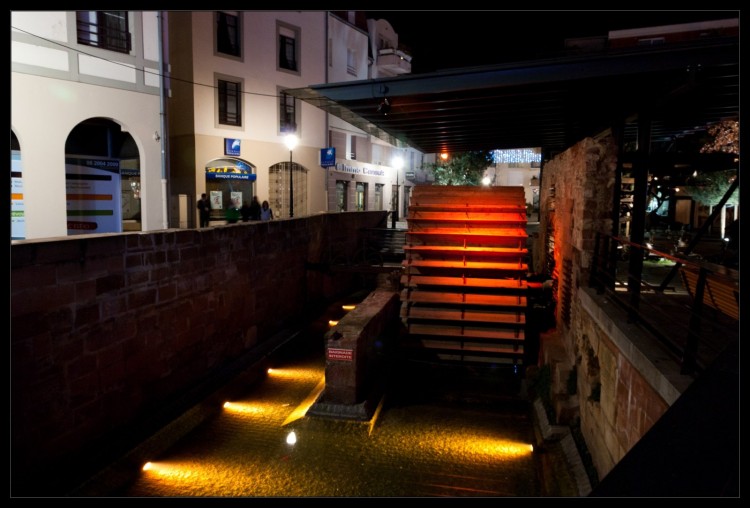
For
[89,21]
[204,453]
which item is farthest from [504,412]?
[89,21]

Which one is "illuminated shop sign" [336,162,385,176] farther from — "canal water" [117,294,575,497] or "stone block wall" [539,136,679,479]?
"canal water" [117,294,575,497]

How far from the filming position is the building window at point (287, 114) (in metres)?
21.7

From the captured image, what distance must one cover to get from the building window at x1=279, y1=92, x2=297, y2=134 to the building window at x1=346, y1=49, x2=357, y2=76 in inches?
226

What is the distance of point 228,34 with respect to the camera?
19516mm

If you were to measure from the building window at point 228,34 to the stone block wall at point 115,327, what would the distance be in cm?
1296

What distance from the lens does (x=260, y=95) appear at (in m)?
20.6

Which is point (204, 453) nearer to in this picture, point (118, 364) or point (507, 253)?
point (118, 364)

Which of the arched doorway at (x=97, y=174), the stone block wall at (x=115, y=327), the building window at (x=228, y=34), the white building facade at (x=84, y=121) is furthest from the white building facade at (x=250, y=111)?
the stone block wall at (x=115, y=327)

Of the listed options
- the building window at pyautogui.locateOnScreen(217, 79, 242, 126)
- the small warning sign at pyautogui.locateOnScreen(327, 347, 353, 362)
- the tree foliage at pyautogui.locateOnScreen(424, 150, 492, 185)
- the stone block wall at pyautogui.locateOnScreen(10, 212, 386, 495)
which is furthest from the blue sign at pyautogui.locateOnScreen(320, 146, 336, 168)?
A: the small warning sign at pyautogui.locateOnScreen(327, 347, 353, 362)

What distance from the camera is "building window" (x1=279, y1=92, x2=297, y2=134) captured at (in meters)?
21.7

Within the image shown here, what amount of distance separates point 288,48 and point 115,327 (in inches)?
746

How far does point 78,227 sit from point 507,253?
10025 mm

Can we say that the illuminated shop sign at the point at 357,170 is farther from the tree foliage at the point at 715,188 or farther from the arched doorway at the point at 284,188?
the tree foliage at the point at 715,188
